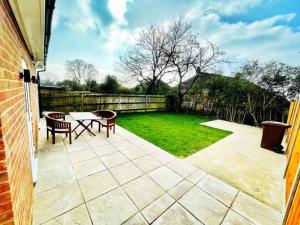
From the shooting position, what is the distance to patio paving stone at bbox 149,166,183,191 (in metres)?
2.40

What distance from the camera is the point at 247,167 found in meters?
3.22

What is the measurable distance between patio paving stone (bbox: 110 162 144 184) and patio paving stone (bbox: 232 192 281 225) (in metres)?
1.66

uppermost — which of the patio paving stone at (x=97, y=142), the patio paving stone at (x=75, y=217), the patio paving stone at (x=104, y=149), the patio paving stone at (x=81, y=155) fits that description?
the patio paving stone at (x=97, y=142)

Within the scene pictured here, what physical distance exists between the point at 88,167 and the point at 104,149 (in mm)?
836

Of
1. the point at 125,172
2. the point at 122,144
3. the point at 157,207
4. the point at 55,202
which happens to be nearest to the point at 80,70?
the point at 122,144

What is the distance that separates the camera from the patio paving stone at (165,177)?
2400 mm

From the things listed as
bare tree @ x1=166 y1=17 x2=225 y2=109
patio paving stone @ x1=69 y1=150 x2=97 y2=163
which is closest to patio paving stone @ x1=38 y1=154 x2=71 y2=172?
patio paving stone @ x1=69 y1=150 x2=97 y2=163

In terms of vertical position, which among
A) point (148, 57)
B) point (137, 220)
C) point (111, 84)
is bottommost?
point (137, 220)

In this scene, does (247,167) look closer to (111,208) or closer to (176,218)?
(176,218)

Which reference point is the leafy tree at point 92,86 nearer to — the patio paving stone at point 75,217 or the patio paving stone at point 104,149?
the patio paving stone at point 104,149

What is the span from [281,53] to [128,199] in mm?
8295

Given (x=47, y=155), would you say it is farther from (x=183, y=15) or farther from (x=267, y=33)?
(x=183, y=15)

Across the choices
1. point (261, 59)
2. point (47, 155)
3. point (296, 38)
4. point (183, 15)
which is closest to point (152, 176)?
point (47, 155)

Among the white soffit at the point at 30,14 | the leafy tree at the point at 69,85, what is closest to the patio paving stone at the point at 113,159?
the white soffit at the point at 30,14
